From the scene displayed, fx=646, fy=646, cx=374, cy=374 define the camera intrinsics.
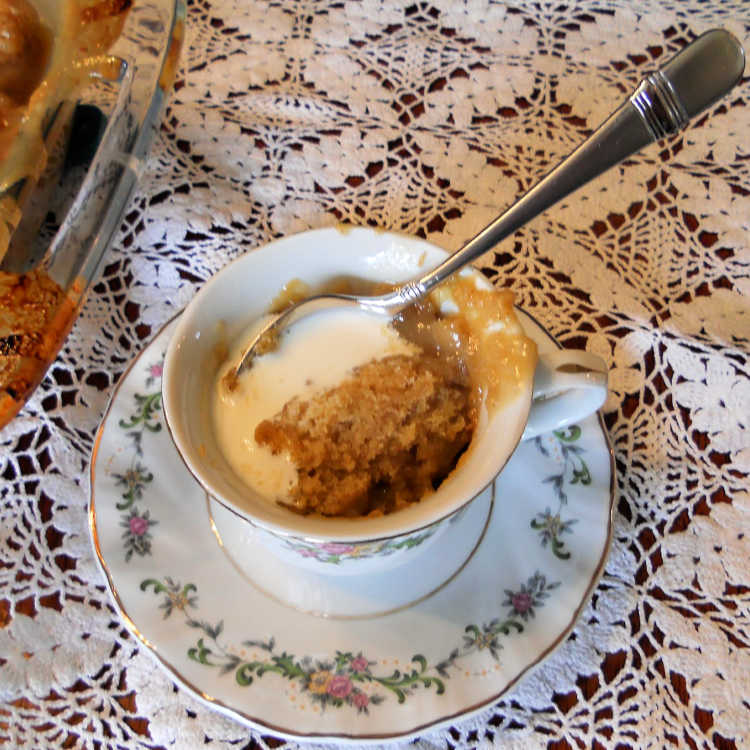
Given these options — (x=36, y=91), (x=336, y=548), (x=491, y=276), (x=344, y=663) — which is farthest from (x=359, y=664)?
(x=36, y=91)

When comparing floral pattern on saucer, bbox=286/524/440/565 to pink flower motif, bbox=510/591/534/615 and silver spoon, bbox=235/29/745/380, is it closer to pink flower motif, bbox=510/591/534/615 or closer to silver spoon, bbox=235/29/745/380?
pink flower motif, bbox=510/591/534/615

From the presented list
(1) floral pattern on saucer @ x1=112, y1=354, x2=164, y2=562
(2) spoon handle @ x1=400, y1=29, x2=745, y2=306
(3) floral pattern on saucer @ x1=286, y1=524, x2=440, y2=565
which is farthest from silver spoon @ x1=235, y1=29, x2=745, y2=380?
(1) floral pattern on saucer @ x1=112, y1=354, x2=164, y2=562

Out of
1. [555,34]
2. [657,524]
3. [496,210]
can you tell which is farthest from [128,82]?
[657,524]

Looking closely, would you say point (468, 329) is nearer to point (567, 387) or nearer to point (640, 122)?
point (567, 387)

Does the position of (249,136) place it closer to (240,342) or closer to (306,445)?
(240,342)

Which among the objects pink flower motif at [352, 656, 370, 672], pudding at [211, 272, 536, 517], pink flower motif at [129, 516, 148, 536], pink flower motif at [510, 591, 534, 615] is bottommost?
pink flower motif at [352, 656, 370, 672]

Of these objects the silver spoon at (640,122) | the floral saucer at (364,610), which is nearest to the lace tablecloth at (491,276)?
the floral saucer at (364,610)
